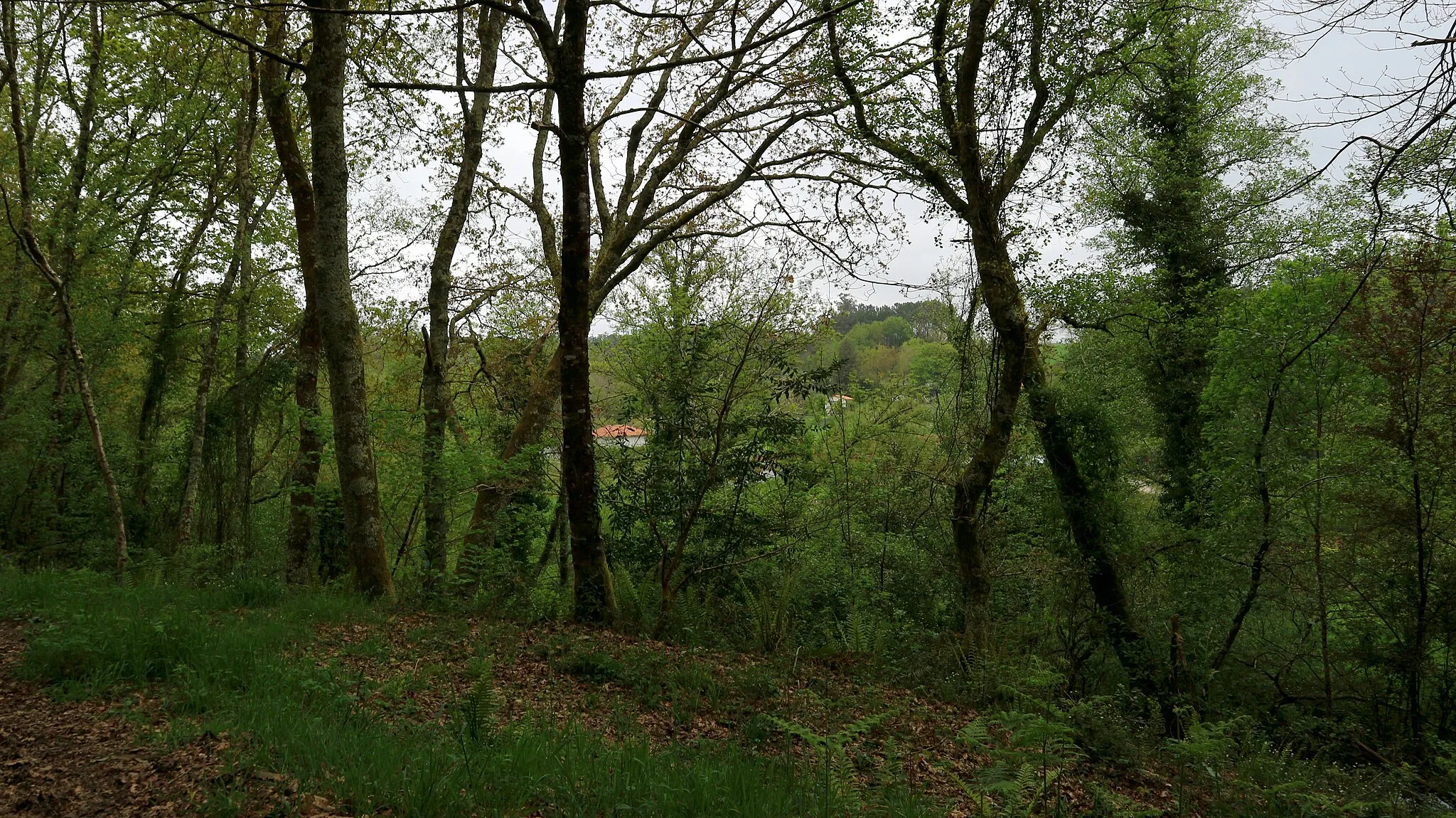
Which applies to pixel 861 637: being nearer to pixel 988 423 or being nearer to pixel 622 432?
pixel 988 423

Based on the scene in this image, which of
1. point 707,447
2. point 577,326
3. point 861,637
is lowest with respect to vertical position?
point 861,637

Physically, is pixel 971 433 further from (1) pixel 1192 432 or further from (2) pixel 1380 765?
(1) pixel 1192 432

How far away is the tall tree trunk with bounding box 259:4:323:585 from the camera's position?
9227mm

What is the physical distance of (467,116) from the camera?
11.0 m

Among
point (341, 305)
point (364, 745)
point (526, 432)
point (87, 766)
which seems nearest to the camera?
point (87, 766)

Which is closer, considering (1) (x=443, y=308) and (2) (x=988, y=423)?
(2) (x=988, y=423)

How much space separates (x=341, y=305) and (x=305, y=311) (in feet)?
10.1

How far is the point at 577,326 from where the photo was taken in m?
7.62

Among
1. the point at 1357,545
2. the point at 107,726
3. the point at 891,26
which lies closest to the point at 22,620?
the point at 107,726

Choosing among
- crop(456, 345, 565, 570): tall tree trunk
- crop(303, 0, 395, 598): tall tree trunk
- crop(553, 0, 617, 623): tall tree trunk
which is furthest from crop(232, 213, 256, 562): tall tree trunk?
crop(553, 0, 617, 623): tall tree trunk

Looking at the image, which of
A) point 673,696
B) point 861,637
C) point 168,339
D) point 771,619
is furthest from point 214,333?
point 861,637

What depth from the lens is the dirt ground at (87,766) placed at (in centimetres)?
325

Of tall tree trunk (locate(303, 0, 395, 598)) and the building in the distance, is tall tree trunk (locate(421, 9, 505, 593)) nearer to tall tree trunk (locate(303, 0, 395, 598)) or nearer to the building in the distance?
tall tree trunk (locate(303, 0, 395, 598))

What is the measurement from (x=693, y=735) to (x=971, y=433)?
17.6ft
